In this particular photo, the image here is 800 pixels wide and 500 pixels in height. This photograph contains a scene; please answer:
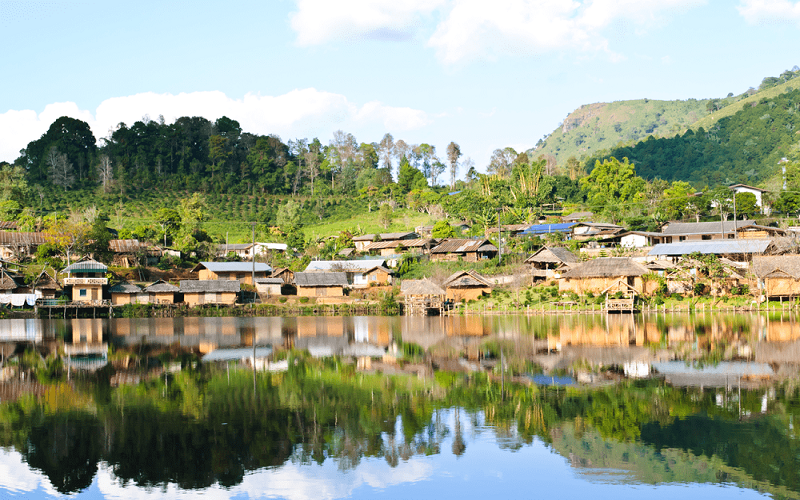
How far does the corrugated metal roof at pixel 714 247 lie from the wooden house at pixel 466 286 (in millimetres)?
13906

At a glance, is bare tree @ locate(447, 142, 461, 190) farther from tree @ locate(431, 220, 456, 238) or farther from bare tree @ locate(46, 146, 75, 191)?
bare tree @ locate(46, 146, 75, 191)

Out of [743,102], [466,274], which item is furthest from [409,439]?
[743,102]

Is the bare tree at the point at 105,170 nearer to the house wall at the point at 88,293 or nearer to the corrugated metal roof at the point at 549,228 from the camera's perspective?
the house wall at the point at 88,293

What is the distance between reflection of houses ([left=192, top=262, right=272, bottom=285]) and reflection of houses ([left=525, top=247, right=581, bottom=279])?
2192 centimetres

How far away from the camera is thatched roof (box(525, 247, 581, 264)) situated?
48.8 meters

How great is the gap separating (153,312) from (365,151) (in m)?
63.3

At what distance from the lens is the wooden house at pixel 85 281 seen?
47031mm

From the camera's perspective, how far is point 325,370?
69.6ft

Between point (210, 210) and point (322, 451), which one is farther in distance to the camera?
point (210, 210)

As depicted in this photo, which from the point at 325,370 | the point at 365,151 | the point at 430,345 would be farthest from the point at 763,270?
the point at 365,151

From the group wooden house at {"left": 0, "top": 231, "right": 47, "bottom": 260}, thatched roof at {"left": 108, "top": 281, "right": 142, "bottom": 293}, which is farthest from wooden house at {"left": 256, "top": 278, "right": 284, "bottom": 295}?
wooden house at {"left": 0, "top": 231, "right": 47, "bottom": 260}

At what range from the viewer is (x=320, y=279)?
52.1 m

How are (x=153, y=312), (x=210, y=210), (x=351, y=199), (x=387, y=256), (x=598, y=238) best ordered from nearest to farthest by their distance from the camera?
(x=153, y=312)
(x=598, y=238)
(x=387, y=256)
(x=210, y=210)
(x=351, y=199)

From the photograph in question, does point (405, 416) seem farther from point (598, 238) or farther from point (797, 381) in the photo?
point (598, 238)
